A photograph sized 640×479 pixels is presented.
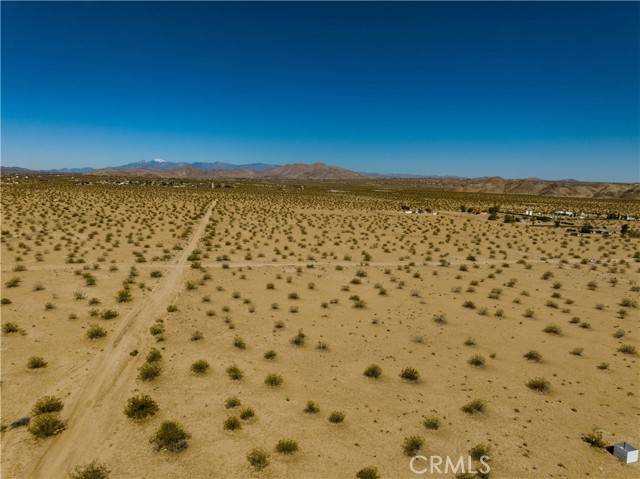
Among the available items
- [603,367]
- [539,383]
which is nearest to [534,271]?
[603,367]

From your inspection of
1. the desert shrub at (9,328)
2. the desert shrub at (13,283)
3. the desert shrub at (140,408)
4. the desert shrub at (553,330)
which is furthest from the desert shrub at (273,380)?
the desert shrub at (13,283)

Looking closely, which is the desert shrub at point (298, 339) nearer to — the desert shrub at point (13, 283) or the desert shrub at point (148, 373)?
the desert shrub at point (148, 373)

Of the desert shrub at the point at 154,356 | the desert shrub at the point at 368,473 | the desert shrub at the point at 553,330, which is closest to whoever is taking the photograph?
the desert shrub at the point at 368,473

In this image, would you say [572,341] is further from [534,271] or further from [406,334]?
[534,271]

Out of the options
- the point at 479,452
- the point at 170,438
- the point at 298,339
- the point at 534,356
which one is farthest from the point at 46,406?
the point at 534,356

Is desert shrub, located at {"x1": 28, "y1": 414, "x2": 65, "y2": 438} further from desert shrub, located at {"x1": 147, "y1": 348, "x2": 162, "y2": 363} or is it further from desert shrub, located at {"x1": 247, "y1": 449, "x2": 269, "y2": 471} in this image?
desert shrub, located at {"x1": 247, "y1": 449, "x2": 269, "y2": 471}

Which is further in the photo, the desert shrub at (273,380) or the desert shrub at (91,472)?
the desert shrub at (273,380)

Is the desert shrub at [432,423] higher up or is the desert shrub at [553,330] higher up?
the desert shrub at [553,330]
